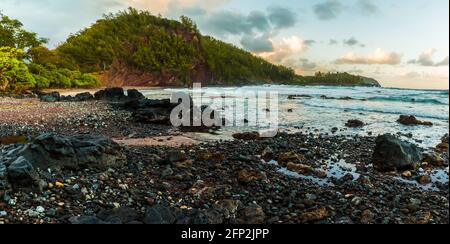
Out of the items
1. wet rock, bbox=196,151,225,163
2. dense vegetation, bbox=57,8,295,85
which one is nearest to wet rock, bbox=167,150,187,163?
wet rock, bbox=196,151,225,163

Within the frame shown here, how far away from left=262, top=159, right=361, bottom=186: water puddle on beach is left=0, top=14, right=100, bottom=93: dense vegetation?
3516 cm

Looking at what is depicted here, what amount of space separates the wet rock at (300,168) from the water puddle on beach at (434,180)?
186cm

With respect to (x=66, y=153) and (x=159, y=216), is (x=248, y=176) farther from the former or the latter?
(x=66, y=153)

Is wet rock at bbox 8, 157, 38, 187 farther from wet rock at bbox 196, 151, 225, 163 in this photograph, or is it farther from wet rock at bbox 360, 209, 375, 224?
wet rock at bbox 360, 209, 375, 224

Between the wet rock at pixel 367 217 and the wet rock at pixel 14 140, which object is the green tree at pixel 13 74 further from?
the wet rock at pixel 367 217

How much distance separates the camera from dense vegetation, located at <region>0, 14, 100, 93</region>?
3578cm

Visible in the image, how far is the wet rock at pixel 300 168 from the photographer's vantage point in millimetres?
8205

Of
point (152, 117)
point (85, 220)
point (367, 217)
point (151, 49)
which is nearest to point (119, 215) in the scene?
point (85, 220)

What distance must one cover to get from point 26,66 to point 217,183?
39.3 meters

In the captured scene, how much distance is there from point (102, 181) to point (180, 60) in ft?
342

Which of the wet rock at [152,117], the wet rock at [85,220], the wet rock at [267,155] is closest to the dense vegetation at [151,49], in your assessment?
the wet rock at [152,117]

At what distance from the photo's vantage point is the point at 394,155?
8.75 meters
